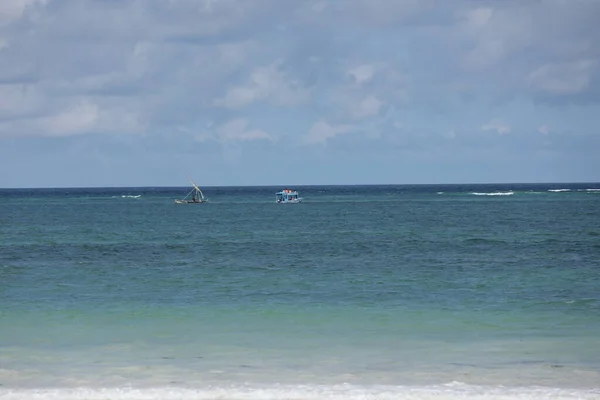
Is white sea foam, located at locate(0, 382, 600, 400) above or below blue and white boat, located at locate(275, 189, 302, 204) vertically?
below

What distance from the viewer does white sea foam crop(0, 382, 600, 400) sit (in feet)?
47.1

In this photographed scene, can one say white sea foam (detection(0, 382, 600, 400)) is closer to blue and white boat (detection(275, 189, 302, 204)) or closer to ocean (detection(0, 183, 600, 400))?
ocean (detection(0, 183, 600, 400))

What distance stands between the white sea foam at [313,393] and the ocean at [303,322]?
0.13 feet

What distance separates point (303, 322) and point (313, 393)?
801 centimetres

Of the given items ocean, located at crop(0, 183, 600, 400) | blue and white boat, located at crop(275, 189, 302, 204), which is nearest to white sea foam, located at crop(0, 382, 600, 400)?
ocean, located at crop(0, 183, 600, 400)

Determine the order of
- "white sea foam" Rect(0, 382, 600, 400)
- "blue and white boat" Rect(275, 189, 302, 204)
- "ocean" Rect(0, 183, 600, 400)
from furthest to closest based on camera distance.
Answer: "blue and white boat" Rect(275, 189, 302, 204) → "ocean" Rect(0, 183, 600, 400) → "white sea foam" Rect(0, 382, 600, 400)

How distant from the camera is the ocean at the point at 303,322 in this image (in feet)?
51.9

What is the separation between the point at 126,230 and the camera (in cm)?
6519

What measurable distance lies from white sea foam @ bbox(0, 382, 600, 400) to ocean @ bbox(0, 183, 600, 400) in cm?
4

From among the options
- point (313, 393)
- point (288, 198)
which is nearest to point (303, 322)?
point (313, 393)

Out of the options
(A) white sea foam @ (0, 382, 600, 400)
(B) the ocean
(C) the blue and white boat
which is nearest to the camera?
(A) white sea foam @ (0, 382, 600, 400)

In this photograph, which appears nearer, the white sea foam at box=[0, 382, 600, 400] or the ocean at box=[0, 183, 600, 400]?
the white sea foam at box=[0, 382, 600, 400]

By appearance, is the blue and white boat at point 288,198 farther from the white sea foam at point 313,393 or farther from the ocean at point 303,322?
the white sea foam at point 313,393

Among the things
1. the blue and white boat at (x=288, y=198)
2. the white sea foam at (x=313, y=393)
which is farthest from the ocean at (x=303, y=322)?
the blue and white boat at (x=288, y=198)
